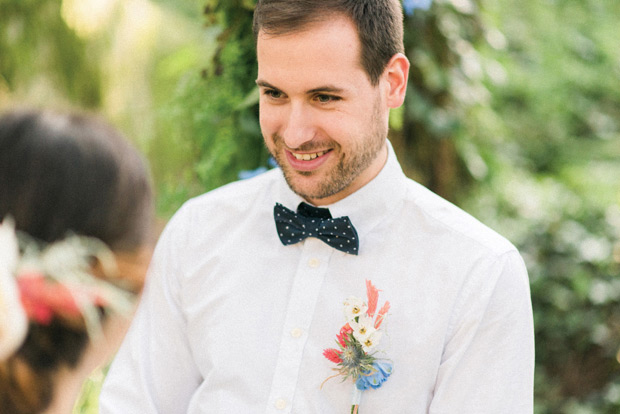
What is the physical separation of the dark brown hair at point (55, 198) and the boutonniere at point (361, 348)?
786 millimetres

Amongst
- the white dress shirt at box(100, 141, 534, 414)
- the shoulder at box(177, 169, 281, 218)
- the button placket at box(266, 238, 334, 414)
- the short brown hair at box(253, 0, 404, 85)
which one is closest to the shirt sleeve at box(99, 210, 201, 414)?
the white dress shirt at box(100, 141, 534, 414)

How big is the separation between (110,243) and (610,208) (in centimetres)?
390

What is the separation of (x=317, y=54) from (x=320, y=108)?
149 mm

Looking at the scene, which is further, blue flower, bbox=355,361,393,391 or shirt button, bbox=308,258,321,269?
shirt button, bbox=308,258,321,269

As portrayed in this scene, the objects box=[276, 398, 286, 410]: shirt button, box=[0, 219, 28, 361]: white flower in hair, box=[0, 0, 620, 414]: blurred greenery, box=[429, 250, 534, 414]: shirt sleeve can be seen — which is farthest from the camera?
box=[0, 0, 620, 414]: blurred greenery

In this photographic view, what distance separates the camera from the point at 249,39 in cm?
255

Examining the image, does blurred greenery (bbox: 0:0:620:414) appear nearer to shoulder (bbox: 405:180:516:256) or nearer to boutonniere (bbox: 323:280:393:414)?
shoulder (bbox: 405:180:516:256)

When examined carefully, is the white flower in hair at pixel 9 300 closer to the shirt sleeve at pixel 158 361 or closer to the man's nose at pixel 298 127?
the man's nose at pixel 298 127

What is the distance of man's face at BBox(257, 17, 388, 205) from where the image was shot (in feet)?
6.09

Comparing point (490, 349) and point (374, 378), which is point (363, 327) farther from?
point (490, 349)

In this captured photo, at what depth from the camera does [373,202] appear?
79.7 inches

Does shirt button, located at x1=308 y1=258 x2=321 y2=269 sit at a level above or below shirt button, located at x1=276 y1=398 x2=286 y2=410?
above

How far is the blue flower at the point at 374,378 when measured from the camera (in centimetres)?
182

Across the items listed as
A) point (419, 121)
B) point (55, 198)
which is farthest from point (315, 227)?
point (419, 121)
